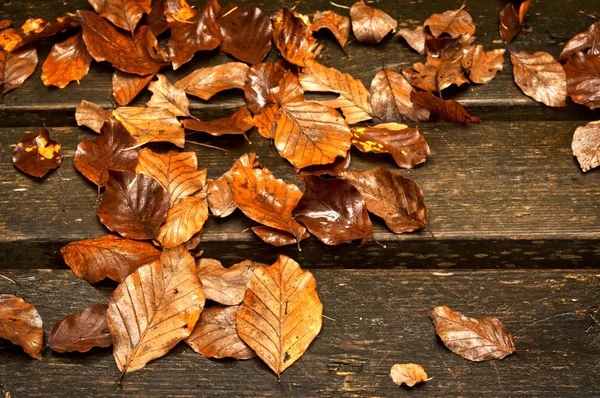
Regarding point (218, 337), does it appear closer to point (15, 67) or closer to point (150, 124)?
point (150, 124)

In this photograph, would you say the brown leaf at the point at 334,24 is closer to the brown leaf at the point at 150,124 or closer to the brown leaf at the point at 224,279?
the brown leaf at the point at 150,124

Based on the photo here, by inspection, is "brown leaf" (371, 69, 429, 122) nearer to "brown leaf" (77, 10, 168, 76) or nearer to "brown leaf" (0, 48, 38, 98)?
"brown leaf" (77, 10, 168, 76)

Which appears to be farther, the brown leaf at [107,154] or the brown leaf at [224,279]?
the brown leaf at [107,154]

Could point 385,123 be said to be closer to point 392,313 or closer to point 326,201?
point 326,201

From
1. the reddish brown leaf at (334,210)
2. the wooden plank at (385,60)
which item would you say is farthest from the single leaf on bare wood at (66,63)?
the reddish brown leaf at (334,210)

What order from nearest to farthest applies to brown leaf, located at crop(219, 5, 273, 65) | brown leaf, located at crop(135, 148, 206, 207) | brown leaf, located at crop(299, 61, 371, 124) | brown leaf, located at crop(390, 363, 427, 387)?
brown leaf, located at crop(390, 363, 427, 387) < brown leaf, located at crop(135, 148, 206, 207) < brown leaf, located at crop(299, 61, 371, 124) < brown leaf, located at crop(219, 5, 273, 65)

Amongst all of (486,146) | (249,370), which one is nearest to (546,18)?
(486,146)

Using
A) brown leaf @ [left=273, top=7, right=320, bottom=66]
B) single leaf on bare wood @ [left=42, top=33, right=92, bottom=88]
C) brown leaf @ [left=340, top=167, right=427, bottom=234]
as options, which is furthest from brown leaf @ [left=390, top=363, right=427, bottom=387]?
single leaf on bare wood @ [left=42, top=33, right=92, bottom=88]

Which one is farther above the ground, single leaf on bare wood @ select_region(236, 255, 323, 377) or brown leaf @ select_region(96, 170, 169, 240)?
brown leaf @ select_region(96, 170, 169, 240)
